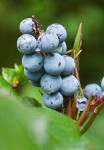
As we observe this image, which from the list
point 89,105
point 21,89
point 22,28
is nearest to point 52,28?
point 22,28

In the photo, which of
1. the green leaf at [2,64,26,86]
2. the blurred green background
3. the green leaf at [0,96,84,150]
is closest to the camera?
the green leaf at [0,96,84,150]

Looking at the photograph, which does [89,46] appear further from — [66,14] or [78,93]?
[78,93]

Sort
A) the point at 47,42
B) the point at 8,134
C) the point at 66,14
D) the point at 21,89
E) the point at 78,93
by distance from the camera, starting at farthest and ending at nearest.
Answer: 1. the point at 66,14
2. the point at 21,89
3. the point at 78,93
4. the point at 47,42
5. the point at 8,134

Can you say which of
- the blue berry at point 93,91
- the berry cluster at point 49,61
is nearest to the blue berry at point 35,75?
the berry cluster at point 49,61

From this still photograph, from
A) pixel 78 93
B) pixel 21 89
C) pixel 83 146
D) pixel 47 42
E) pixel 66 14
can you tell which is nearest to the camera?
pixel 83 146

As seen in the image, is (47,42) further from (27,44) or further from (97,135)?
(97,135)

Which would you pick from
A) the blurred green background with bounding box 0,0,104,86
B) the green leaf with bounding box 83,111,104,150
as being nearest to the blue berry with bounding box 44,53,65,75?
the green leaf with bounding box 83,111,104,150

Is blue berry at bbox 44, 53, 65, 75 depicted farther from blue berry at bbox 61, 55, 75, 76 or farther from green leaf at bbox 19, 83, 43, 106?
green leaf at bbox 19, 83, 43, 106
